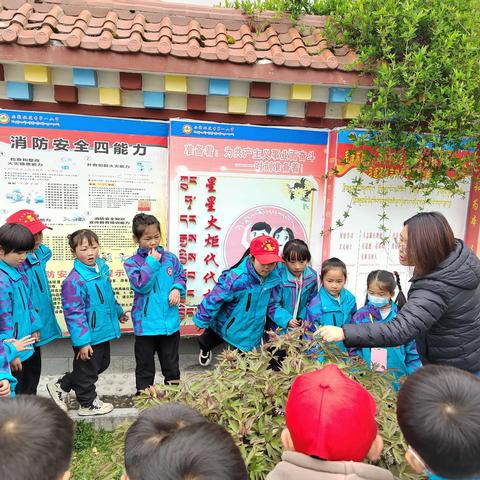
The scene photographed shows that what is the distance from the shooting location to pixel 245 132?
3955 mm

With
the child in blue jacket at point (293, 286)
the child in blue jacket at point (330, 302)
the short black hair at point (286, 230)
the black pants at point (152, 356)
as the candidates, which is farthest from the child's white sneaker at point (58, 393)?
the short black hair at point (286, 230)

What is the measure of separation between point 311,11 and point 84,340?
3.74 metres

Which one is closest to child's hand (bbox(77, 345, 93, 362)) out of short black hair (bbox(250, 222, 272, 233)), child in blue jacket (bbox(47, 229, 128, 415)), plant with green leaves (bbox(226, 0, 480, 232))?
child in blue jacket (bbox(47, 229, 128, 415))

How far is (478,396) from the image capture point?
4.07ft

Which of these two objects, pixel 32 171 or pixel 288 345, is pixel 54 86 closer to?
pixel 32 171

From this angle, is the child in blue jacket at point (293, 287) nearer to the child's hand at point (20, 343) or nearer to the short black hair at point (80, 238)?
the short black hair at point (80, 238)

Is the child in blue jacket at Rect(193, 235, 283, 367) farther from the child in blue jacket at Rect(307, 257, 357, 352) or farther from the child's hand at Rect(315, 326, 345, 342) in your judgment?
the child's hand at Rect(315, 326, 345, 342)

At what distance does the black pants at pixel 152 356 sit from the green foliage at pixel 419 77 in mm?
2264

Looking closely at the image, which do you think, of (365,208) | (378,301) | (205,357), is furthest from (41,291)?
(365,208)

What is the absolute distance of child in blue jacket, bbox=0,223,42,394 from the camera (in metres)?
2.77

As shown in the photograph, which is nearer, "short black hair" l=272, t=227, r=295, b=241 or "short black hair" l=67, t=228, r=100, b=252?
"short black hair" l=67, t=228, r=100, b=252

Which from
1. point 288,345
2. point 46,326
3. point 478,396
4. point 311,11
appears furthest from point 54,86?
point 478,396

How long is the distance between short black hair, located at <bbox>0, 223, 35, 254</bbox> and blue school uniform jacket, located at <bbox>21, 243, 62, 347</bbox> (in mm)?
357

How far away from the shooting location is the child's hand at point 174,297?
3.47 metres
